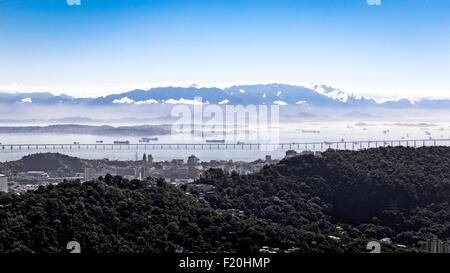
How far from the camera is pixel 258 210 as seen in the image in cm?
715

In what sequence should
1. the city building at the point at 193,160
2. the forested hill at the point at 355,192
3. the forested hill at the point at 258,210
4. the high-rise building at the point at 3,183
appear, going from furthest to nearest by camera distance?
the city building at the point at 193,160 < the forested hill at the point at 355,192 < the high-rise building at the point at 3,183 < the forested hill at the point at 258,210

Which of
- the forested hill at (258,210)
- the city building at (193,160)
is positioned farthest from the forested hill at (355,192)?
the city building at (193,160)

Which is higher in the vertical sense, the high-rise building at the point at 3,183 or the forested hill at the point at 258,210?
the high-rise building at the point at 3,183

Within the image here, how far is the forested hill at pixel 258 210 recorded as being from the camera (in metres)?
3.91

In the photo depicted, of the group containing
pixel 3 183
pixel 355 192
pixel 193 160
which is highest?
pixel 193 160

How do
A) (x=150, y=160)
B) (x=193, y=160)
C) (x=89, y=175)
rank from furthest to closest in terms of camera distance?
(x=193, y=160) → (x=150, y=160) → (x=89, y=175)

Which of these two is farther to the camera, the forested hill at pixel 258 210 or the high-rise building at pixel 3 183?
the high-rise building at pixel 3 183

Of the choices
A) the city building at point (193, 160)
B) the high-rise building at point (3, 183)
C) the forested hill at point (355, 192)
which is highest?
the city building at point (193, 160)

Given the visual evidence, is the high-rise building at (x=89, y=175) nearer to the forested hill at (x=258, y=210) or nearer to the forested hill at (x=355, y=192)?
the forested hill at (x=258, y=210)

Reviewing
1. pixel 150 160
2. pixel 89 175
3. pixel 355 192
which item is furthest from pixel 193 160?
pixel 355 192

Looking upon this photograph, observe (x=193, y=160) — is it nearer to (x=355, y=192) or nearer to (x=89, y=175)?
(x=89, y=175)

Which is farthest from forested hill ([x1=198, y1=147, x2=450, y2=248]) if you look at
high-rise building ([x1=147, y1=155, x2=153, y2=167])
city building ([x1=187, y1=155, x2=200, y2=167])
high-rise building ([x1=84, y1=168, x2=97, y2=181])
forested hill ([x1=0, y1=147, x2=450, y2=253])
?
high-rise building ([x1=84, y1=168, x2=97, y2=181])

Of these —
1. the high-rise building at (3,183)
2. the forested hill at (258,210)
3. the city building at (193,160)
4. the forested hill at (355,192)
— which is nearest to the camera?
the forested hill at (258,210)
